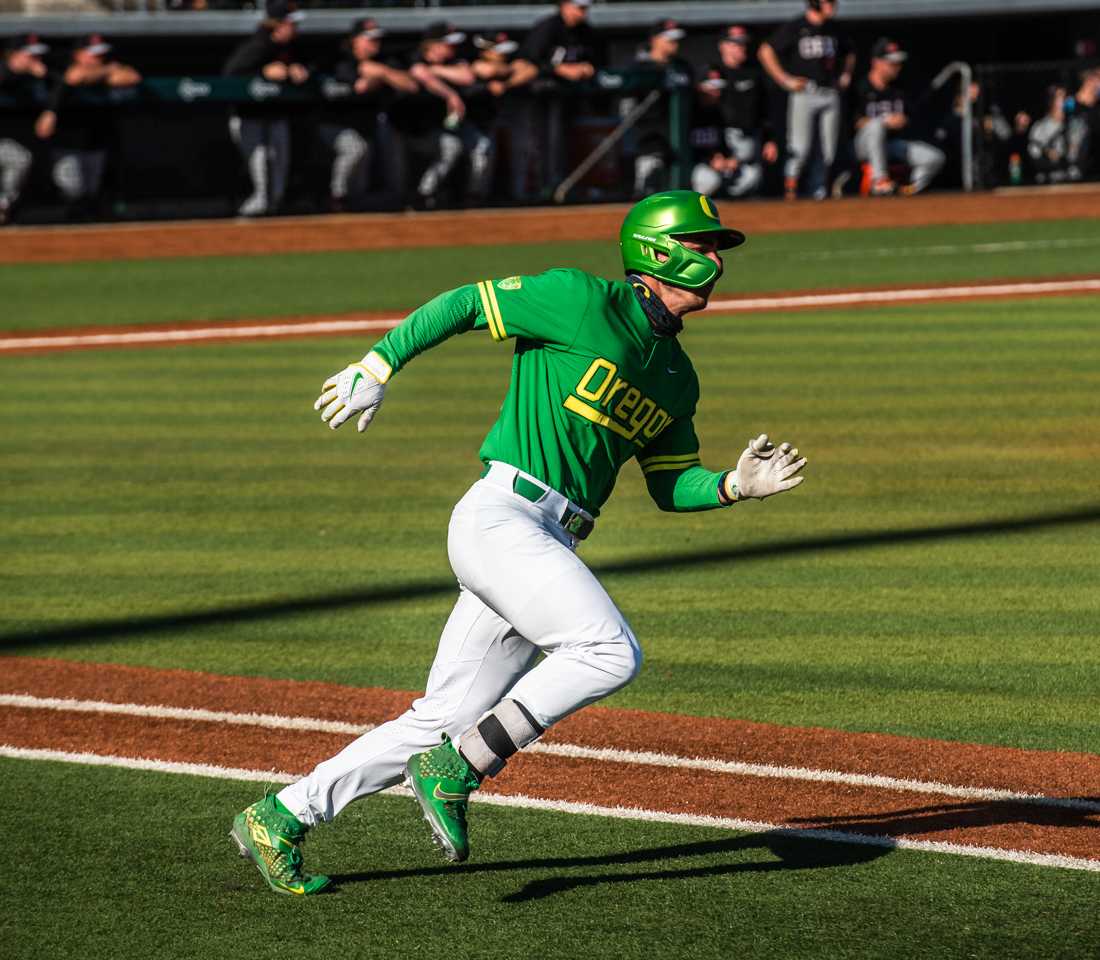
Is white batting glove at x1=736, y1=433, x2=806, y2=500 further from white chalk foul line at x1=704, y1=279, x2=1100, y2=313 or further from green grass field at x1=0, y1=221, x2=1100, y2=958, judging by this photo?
white chalk foul line at x1=704, y1=279, x2=1100, y2=313

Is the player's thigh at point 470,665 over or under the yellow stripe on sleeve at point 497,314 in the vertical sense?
under

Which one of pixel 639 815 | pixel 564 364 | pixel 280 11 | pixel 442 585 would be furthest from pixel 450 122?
pixel 564 364

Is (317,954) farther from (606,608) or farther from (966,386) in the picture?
(966,386)

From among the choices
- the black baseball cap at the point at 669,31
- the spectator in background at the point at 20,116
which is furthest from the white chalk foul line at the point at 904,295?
the spectator in background at the point at 20,116

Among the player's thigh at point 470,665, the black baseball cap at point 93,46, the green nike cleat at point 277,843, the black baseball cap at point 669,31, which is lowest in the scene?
the black baseball cap at point 669,31

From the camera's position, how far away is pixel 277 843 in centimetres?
484

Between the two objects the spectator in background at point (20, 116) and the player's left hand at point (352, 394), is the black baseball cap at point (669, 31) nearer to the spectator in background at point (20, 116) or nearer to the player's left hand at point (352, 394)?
the spectator in background at point (20, 116)

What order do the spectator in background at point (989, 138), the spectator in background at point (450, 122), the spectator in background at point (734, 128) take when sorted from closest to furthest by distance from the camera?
the spectator in background at point (450, 122) < the spectator in background at point (734, 128) < the spectator in background at point (989, 138)

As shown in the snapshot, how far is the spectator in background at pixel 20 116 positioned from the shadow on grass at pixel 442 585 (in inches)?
553

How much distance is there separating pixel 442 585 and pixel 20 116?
1438 cm

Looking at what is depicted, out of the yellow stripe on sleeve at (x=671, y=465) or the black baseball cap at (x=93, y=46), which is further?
the black baseball cap at (x=93, y=46)

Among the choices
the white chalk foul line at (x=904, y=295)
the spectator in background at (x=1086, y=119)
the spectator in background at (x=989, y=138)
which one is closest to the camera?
the white chalk foul line at (x=904, y=295)

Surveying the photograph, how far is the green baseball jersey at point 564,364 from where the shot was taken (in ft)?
15.7

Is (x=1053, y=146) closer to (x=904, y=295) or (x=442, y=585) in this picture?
(x=904, y=295)
